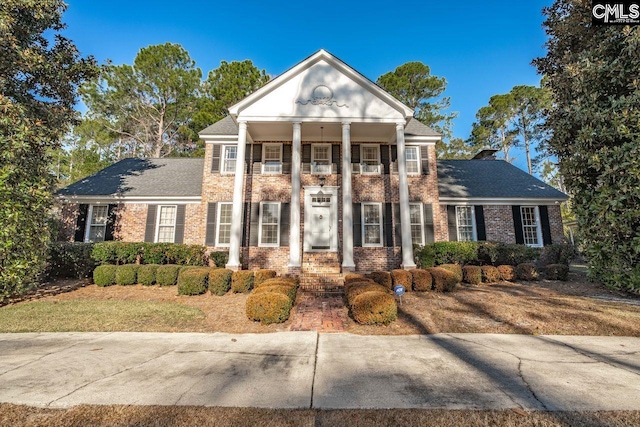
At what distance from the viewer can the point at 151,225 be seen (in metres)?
12.7

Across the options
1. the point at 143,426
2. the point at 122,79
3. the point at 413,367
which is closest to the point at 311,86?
the point at 413,367

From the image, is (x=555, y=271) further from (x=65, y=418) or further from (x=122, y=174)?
(x=122, y=174)

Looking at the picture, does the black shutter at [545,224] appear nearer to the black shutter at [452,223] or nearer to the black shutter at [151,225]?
the black shutter at [452,223]

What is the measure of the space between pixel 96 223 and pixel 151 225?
259 cm

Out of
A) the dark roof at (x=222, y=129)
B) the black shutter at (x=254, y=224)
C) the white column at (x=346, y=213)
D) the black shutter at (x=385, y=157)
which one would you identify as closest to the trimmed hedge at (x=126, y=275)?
the black shutter at (x=254, y=224)

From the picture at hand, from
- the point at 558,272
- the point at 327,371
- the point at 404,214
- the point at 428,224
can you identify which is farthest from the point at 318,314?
the point at 558,272

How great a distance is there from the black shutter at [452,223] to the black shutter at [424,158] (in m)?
2.05

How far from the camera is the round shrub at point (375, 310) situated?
559cm

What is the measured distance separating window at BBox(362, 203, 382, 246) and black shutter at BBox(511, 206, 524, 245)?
21.3 ft

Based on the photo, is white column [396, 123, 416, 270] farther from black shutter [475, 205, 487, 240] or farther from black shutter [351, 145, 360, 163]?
black shutter [475, 205, 487, 240]

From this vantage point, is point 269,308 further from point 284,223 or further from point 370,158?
point 370,158

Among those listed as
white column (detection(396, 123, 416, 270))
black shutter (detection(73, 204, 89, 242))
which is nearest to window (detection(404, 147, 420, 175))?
white column (detection(396, 123, 416, 270))

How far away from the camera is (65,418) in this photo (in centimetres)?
246

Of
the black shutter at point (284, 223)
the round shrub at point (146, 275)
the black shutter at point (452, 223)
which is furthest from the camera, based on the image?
the black shutter at point (452, 223)
